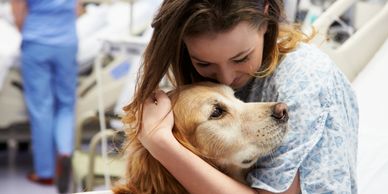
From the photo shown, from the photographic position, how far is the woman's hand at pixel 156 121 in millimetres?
1209

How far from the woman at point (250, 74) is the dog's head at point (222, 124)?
39 millimetres

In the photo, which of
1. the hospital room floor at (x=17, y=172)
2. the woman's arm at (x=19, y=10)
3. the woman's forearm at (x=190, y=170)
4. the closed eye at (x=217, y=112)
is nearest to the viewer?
the woman's forearm at (x=190, y=170)

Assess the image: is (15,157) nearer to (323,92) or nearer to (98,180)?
(98,180)

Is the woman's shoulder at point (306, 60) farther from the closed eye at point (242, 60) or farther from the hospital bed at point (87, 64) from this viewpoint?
the hospital bed at point (87, 64)

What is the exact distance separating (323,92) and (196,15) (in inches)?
12.6

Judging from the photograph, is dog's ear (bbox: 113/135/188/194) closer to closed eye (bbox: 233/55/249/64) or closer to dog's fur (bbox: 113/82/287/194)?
dog's fur (bbox: 113/82/287/194)

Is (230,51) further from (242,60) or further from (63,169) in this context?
(63,169)

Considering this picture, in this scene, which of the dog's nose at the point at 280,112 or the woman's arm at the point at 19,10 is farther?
the woman's arm at the point at 19,10

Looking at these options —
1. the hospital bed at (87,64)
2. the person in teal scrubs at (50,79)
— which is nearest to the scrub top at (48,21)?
the person in teal scrubs at (50,79)

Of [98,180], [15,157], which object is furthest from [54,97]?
[98,180]

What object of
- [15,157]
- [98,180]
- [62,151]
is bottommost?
[15,157]

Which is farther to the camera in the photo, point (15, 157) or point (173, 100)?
point (15, 157)

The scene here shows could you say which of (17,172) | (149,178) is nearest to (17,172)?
(17,172)

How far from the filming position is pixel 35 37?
361cm
